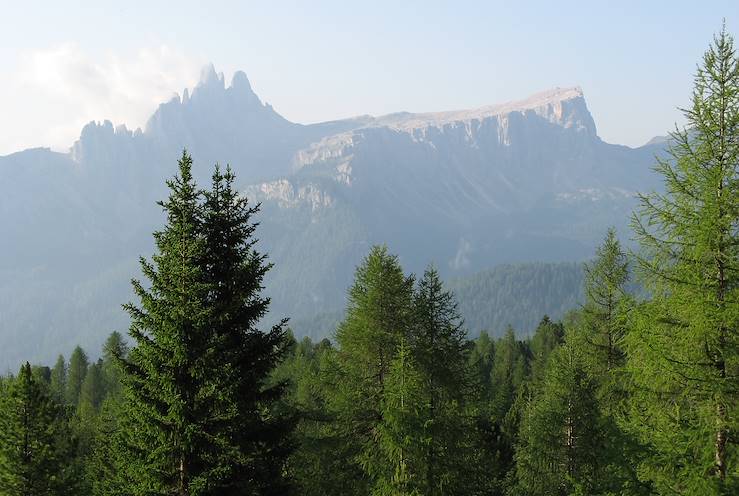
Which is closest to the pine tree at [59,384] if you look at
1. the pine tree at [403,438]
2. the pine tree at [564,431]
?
the pine tree at [564,431]

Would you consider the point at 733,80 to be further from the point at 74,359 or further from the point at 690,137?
the point at 74,359

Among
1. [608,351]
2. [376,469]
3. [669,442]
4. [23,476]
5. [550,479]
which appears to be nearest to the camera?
[669,442]

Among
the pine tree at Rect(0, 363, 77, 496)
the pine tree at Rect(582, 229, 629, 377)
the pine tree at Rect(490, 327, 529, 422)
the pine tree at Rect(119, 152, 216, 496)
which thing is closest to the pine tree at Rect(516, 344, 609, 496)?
the pine tree at Rect(582, 229, 629, 377)

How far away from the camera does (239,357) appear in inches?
576

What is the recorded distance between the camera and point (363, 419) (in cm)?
2180

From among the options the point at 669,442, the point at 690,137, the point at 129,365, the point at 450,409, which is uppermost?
the point at 690,137

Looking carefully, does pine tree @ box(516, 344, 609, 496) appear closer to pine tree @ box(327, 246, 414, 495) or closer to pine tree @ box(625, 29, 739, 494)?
pine tree @ box(327, 246, 414, 495)

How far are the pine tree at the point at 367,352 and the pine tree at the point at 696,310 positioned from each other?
10313 mm

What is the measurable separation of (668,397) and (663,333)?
4.18ft

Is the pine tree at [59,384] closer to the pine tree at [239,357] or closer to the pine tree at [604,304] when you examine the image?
the pine tree at [604,304]

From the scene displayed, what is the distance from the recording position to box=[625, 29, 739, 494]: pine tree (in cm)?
1111

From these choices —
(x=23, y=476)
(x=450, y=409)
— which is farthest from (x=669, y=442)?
(x=23, y=476)

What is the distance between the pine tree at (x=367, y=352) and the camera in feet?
70.7

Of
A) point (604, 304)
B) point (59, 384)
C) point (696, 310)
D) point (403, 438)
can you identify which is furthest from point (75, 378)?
point (696, 310)
